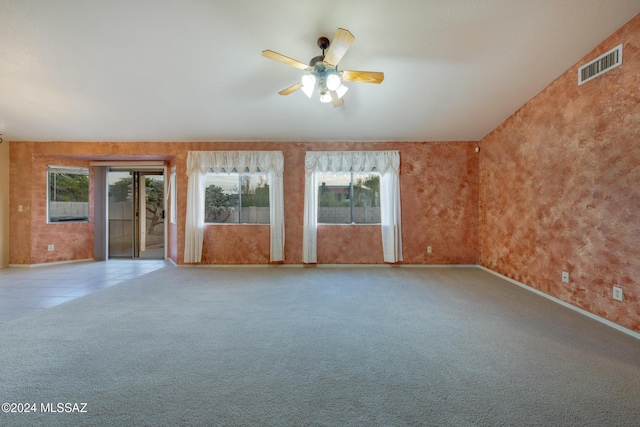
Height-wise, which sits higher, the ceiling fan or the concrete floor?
the ceiling fan

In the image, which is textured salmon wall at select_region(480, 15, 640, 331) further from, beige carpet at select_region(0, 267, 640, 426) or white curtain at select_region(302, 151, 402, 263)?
white curtain at select_region(302, 151, 402, 263)

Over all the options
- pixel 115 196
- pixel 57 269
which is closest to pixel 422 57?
pixel 57 269

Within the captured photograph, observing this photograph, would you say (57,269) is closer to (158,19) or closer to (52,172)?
(52,172)

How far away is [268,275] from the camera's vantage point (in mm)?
4582

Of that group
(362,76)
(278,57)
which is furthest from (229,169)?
(362,76)

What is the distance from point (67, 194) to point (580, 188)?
8712 millimetres

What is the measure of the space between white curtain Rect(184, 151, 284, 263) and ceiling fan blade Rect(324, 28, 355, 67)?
2.79 metres

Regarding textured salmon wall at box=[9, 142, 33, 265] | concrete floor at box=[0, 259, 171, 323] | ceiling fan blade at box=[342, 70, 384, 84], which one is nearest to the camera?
ceiling fan blade at box=[342, 70, 384, 84]

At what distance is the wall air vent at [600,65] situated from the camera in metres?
2.63

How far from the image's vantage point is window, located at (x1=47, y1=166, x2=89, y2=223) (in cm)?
543

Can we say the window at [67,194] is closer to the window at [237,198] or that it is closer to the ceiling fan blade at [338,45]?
the window at [237,198]

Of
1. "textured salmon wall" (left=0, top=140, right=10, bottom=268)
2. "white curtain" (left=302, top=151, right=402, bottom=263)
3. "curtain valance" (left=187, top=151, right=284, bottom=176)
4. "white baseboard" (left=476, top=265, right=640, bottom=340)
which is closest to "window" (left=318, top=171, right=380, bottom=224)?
"white curtain" (left=302, top=151, right=402, bottom=263)

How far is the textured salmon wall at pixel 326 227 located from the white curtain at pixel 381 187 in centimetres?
16

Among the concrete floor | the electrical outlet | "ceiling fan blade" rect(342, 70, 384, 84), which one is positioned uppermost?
"ceiling fan blade" rect(342, 70, 384, 84)
